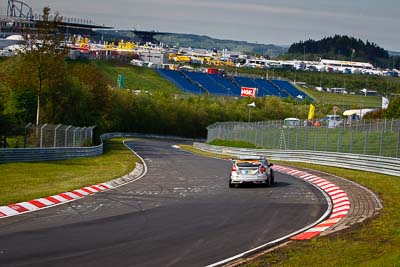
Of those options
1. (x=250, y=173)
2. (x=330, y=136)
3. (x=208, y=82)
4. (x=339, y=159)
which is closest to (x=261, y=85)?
(x=208, y=82)

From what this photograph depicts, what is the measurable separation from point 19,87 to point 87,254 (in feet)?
146

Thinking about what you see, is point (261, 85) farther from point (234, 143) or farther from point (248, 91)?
point (234, 143)

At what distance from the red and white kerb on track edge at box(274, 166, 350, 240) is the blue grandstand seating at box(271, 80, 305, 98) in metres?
121

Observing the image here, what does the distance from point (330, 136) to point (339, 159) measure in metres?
5.69

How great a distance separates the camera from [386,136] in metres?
40.6

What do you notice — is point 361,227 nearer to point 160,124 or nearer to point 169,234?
point 169,234

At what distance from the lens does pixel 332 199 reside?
26188 mm

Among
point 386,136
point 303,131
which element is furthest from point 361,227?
point 303,131

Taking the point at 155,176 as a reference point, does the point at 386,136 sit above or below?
above

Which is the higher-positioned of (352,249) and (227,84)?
(227,84)

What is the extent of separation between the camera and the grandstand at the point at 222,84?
158500 mm

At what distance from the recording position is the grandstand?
520 feet

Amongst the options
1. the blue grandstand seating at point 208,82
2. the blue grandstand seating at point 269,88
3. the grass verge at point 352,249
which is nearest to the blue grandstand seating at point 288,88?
the blue grandstand seating at point 269,88

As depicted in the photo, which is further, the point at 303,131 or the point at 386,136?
the point at 303,131
